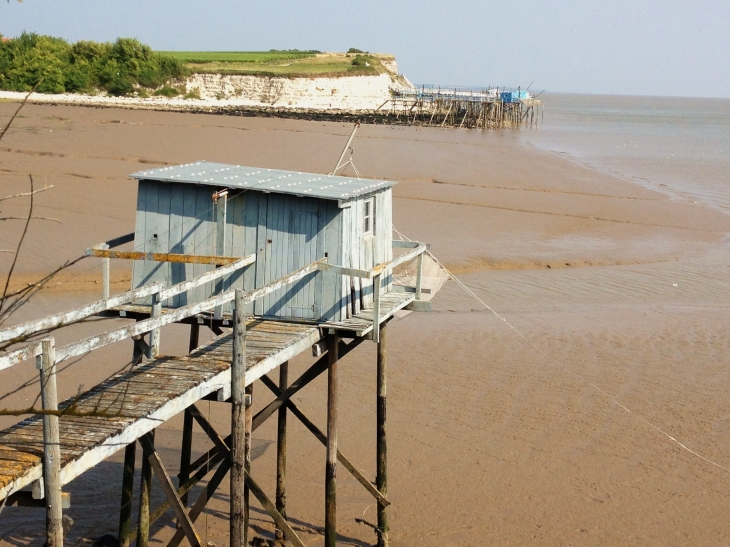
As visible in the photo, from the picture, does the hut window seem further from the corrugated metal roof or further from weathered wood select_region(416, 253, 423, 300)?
weathered wood select_region(416, 253, 423, 300)

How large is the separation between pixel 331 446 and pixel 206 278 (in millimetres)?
2334

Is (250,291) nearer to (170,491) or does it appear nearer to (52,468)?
(170,491)

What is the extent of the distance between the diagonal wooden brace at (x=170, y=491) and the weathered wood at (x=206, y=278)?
120 centimetres

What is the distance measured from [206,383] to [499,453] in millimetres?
5611

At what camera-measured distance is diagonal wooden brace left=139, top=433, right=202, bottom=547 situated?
7121 millimetres

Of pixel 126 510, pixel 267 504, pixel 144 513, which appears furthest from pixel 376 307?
pixel 126 510

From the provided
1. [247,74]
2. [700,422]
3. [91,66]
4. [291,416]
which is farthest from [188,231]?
[247,74]

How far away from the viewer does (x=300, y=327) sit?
836 cm

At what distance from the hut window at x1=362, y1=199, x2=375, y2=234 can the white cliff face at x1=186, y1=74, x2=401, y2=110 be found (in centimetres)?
5879

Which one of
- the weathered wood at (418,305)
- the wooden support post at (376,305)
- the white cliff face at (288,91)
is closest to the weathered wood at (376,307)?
the wooden support post at (376,305)

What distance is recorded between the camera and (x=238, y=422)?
277 inches

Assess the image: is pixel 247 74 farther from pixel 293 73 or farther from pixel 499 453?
pixel 499 453

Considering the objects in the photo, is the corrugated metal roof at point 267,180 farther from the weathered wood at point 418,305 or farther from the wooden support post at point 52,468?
the wooden support post at point 52,468

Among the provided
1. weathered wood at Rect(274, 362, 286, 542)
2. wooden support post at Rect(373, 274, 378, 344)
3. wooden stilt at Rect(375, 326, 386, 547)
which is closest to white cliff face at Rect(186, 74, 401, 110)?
weathered wood at Rect(274, 362, 286, 542)
